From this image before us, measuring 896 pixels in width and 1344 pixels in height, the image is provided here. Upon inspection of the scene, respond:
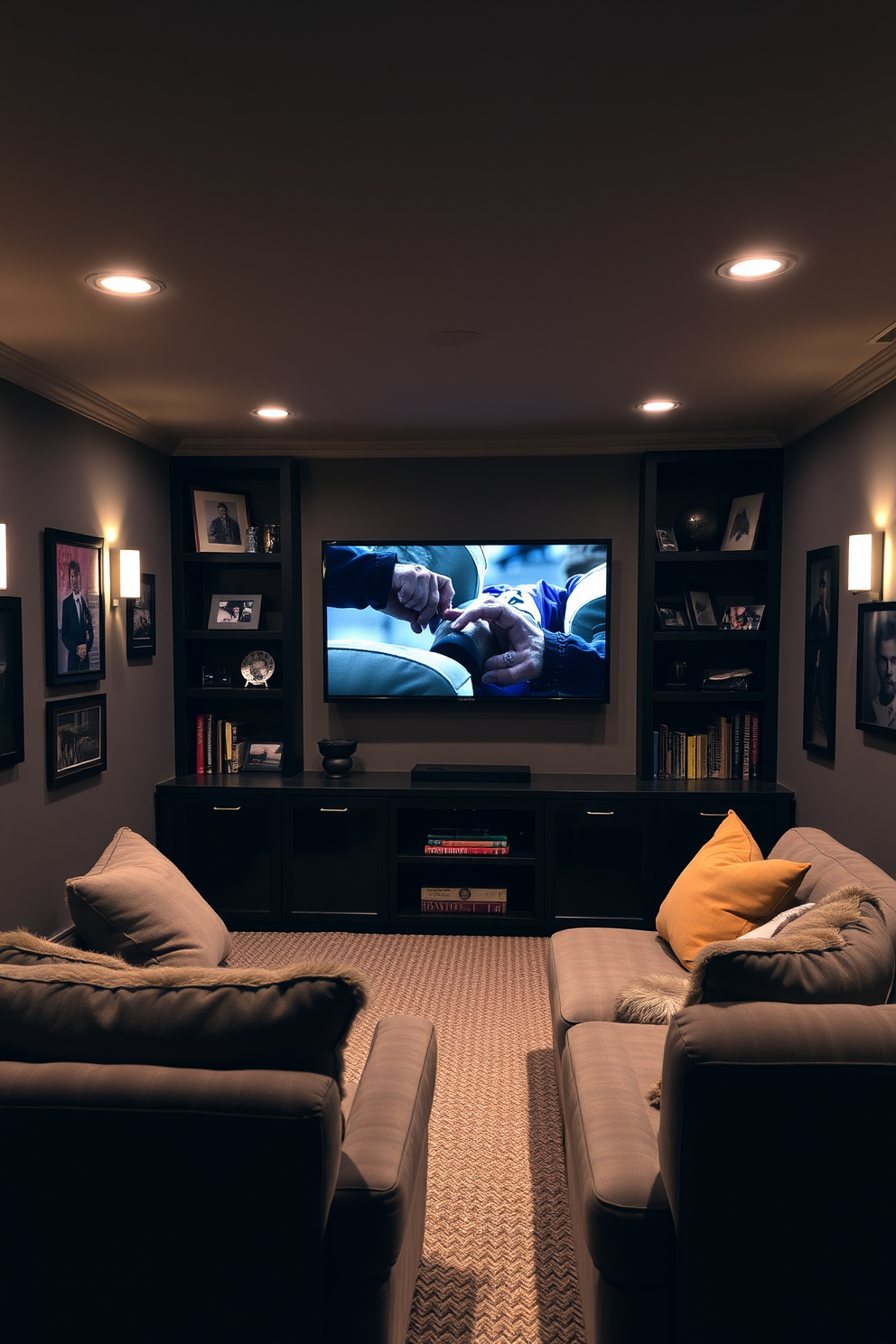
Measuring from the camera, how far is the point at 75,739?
3.74 meters

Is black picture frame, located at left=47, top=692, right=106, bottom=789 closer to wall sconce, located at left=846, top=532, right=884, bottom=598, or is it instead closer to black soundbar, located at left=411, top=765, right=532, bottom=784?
black soundbar, located at left=411, top=765, right=532, bottom=784

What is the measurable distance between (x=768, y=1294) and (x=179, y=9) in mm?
2226

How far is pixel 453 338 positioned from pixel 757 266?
3.26 ft

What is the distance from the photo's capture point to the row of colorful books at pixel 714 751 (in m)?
4.62

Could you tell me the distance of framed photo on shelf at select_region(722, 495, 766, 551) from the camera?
4.58 metres

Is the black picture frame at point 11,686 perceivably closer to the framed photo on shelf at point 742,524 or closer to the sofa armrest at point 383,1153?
the sofa armrest at point 383,1153

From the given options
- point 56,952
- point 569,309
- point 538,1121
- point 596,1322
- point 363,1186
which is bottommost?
point 538,1121

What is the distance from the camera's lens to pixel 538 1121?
273cm

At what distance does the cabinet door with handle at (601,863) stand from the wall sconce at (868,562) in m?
1.43

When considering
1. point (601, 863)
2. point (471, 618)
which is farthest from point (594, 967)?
point (471, 618)

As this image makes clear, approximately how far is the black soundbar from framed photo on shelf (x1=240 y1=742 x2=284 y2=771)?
73 centimetres

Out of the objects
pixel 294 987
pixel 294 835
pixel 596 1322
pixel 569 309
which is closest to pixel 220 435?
pixel 294 835

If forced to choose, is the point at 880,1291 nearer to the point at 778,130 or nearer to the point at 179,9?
the point at 778,130

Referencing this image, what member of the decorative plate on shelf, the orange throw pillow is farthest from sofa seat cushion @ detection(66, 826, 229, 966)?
the decorative plate on shelf
